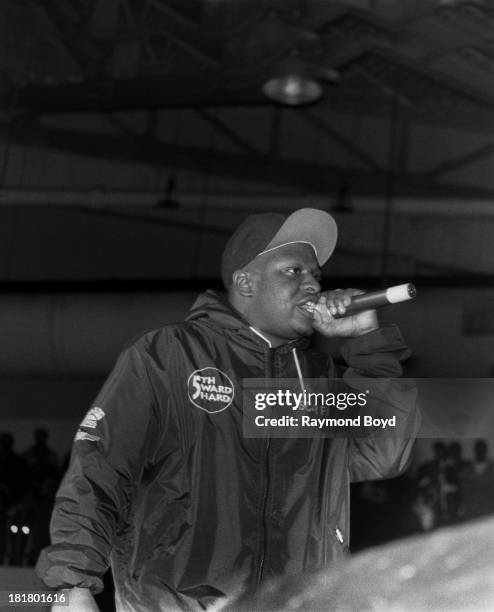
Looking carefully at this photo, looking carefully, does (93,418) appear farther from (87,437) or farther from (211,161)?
(211,161)

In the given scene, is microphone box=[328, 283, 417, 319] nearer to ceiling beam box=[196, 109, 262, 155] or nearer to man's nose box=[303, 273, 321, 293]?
man's nose box=[303, 273, 321, 293]

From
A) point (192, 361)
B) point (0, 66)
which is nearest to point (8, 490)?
point (192, 361)

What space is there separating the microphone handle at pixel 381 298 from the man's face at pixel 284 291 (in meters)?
0.10

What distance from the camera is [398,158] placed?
5.08 feet

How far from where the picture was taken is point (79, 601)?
77 centimetres

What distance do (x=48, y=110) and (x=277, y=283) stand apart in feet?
2.73

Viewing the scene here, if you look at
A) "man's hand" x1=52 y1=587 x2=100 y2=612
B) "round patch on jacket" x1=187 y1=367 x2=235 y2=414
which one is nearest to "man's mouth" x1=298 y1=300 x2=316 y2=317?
"round patch on jacket" x1=187 y1=367 x2=235 y2=414

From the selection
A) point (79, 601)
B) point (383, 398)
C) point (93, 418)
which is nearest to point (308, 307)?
point (383, 398)

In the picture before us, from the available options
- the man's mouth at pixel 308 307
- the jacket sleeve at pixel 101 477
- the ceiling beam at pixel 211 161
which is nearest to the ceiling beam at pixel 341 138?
the ceiling beam at pixel 211 161

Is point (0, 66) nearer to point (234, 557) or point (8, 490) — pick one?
point (8, 490)

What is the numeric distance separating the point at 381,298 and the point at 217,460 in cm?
26

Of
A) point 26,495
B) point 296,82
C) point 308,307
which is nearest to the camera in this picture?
point 308,307

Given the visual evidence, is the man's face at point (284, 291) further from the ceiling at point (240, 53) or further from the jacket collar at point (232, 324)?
the ceiling at point (240, 53)

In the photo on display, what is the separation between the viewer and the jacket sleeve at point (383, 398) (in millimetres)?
946
